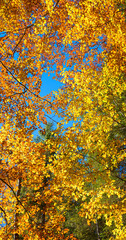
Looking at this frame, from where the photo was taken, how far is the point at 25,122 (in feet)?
29.9

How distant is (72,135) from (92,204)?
2.17m

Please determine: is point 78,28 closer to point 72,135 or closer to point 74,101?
point 74,101

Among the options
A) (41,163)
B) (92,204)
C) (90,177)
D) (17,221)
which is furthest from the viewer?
(41,163)

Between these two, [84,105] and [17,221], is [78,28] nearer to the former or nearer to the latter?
[84,105]

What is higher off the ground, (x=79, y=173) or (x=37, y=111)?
(x=37, y=111)

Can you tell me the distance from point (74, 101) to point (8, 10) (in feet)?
15.0

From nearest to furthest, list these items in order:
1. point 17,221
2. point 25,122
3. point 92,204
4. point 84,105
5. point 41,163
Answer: point 92,204, point 84,105, point 17,221, point 25,122, point 41,163

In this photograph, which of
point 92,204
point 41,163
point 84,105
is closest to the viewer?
point 92,204

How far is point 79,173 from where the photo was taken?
536 cm

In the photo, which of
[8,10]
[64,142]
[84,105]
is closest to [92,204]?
[64,142]

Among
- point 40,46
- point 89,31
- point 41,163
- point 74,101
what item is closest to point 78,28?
point 89,31

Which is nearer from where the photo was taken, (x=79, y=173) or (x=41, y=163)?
(x=79, y=173)

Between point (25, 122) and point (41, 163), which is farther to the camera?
point (41, 163)

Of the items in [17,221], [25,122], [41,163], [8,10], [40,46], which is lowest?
[17,221]
